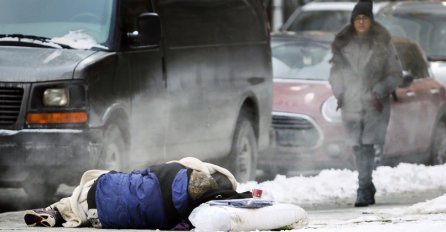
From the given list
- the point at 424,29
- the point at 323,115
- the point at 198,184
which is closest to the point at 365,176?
Result: the point at 323,115

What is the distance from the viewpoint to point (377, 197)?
1523 cm

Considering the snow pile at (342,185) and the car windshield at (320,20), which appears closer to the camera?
the snow pile at (342,185)

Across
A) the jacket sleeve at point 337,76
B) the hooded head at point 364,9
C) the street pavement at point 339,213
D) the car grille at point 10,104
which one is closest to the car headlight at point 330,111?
the street pavement at point 339,213

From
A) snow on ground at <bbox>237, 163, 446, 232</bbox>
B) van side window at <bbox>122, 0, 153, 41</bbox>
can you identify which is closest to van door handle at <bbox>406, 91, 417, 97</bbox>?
snow on ground at <bbox>237, 163, 446, 232</bbox>

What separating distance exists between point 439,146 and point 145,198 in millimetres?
8933

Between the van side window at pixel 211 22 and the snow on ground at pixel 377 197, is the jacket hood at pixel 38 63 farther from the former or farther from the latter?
the snow on ground at pixel 377 197

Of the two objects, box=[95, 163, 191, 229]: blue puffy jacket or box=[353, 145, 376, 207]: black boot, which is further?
box=[353, 145, 376, 207]: black boot

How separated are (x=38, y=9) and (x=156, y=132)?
132 centimetres

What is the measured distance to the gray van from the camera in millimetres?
12695

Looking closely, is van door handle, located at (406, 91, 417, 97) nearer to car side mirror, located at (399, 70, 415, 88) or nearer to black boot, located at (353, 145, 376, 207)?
car side mirror, located at (399, 70, 415, 88)

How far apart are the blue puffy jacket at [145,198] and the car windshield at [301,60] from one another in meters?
7.55

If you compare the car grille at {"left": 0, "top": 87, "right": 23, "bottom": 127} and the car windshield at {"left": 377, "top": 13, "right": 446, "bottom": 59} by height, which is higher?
the car windshield at {"left": 377, "top": 13, "right": 446, "bottom": 59}

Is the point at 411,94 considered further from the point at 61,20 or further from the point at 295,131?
the point at 61,20

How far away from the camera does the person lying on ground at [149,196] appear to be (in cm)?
1038
